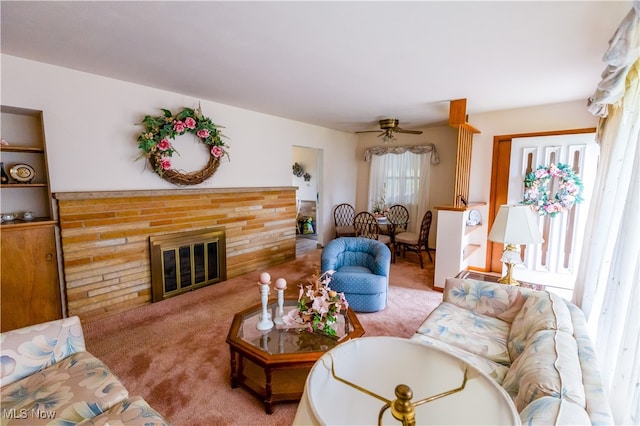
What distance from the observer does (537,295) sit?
200 cm

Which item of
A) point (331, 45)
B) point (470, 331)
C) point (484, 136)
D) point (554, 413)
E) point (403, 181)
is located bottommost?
point (470, 331)

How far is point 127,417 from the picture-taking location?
4.30 feet

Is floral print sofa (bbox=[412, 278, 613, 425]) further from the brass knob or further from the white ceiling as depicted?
the white ceiling

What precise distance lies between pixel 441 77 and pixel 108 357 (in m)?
3.85

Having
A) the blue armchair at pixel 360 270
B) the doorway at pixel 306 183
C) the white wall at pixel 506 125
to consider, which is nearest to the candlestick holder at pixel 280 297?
the blue armchair at pixel 360 270

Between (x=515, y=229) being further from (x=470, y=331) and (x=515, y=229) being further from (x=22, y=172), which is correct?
(x=22, y=172)

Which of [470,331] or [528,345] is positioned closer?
[528,345]

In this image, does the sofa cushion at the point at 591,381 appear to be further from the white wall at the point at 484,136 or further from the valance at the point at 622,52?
the white wall at the point at 484,136

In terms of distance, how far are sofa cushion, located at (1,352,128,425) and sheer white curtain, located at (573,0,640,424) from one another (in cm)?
238

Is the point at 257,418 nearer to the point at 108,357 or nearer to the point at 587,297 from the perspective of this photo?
the point at 108,357

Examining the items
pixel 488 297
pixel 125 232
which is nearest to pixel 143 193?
pixel 125 232

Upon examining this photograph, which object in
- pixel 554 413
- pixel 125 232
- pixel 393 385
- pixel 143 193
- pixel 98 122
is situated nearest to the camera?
pixel 393 385

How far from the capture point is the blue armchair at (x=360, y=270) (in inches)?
123

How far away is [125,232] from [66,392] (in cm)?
207
